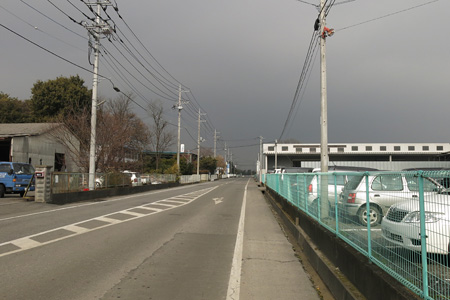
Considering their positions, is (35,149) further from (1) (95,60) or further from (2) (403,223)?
(2) (403,223)

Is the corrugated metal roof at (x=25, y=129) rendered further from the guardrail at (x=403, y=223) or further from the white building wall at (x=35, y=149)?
the guardrail at (x=403, y=223)

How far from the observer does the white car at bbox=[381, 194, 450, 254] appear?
117 inches

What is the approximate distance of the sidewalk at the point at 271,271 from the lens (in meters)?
5.65

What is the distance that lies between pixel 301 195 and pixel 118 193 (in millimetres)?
19834

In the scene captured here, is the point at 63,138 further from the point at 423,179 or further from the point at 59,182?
the point at 423,179

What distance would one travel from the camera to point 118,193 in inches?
1077

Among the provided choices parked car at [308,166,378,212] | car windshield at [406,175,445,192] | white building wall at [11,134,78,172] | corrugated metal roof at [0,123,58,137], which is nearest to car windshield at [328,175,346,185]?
parked car at [308,166,378,212]

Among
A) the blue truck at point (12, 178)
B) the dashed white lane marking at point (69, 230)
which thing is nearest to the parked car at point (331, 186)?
the dashed white lane marking at point (69, 230)

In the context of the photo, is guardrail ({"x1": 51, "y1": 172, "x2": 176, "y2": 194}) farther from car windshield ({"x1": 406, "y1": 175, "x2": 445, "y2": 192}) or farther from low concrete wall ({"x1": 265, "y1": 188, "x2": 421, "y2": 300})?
car windshield ({"x1": 406, "y1": 175, "x2": 445, "y2": 192})

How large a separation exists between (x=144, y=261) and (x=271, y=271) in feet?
8.55

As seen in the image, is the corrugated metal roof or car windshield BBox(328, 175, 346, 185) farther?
the corrugated metal roof

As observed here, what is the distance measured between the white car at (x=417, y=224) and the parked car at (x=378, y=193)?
86 mm

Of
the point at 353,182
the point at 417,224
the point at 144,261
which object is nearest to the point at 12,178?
the point at 144,261

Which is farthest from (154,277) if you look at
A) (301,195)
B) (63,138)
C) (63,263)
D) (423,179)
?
(63,138)
